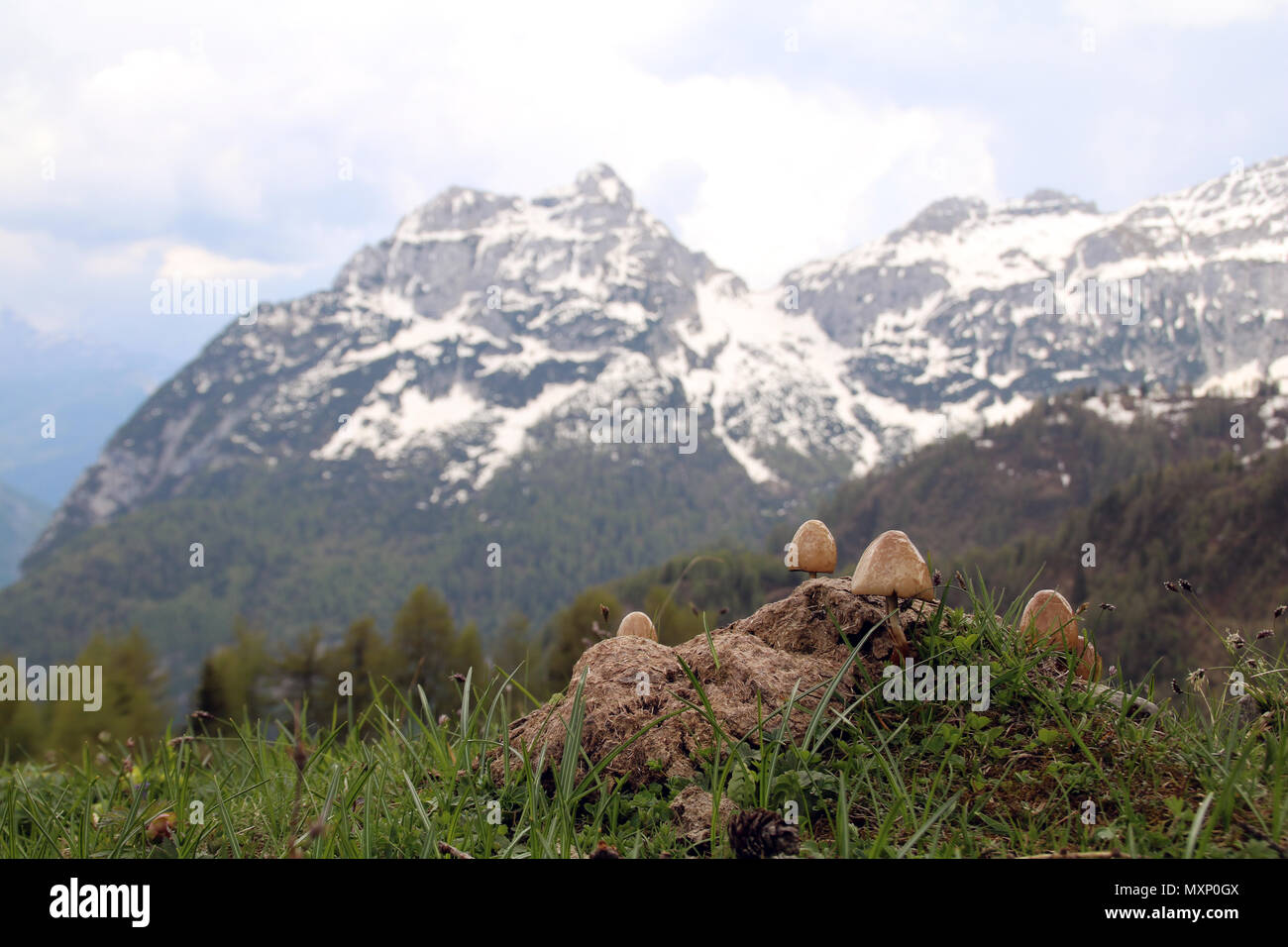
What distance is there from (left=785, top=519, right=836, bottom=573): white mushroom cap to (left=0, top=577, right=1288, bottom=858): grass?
2.25 feet

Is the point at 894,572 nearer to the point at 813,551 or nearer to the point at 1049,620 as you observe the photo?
the point at 813,551

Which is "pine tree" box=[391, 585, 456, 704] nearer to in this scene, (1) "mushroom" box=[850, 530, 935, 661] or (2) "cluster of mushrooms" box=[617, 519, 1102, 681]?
(2) "cluster of mushrooms" box=[617, 519, 1102, 681]

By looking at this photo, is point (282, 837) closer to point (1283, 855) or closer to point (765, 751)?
point (765, 751)

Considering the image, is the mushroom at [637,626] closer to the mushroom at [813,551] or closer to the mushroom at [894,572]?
the mushroom at [813,551]

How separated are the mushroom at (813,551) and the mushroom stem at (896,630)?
0.65 meters

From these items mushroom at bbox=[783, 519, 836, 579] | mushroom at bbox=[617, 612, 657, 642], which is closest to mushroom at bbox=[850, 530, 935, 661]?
mushroom at bbox=[783, 519, 836, 579]

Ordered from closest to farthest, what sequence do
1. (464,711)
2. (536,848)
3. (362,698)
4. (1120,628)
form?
(536,848) < (464,711) < (362,698) < (1120,628)

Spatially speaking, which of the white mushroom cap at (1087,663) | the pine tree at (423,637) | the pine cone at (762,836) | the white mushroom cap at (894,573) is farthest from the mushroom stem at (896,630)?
the pine tree at (423,637)

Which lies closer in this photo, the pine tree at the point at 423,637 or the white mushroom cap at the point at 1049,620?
the white mushroom cap at the point at 1049,620

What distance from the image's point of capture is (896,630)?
372 cm

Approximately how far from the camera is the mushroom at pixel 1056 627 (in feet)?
13.2
